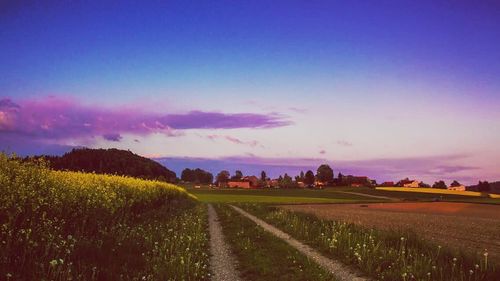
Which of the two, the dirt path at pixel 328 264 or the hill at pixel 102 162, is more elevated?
the hill at pixel 102 162

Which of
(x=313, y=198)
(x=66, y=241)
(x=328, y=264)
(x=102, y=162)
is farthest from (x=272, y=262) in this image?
(x=313, y=198)

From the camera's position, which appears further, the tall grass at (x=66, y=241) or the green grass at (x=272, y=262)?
the green grass at (x=272, y=262)

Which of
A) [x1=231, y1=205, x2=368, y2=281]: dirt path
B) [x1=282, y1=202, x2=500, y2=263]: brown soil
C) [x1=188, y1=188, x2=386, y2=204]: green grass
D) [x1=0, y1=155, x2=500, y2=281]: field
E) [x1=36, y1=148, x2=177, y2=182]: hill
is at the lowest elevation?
[x1=188, y1=188, x2=386, y2=204]: green grass

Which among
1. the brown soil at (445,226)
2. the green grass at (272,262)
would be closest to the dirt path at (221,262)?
the green grass at (272,262)

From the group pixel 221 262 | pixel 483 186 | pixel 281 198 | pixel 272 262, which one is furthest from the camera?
pixel 483 186

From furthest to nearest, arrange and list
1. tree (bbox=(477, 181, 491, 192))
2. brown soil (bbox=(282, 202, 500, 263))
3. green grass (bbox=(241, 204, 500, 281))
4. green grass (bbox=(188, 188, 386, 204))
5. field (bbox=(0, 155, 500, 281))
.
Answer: tree (bbox=(477, 181, 491, 192))
green grass (bbox=(188, 188, 386, 204))
brown soil (bbox=(282, 202, 500, 263))
green grass (bbox=(241, 204, 500, 281))
field (bbox=(0, 155, 500, 281))

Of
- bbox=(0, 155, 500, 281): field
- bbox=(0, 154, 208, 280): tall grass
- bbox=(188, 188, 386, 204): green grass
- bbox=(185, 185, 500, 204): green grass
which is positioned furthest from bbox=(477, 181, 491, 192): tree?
bbox=(0, 154, 208, 280): tall grass

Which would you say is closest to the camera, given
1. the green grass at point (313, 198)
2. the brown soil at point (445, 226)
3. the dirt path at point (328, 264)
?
the dirt path at point (328, 264)

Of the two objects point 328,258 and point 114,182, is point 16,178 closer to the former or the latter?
point 328,258

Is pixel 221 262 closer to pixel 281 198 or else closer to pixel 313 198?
pixel 281 198

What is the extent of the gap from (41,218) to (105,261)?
2.67 metres

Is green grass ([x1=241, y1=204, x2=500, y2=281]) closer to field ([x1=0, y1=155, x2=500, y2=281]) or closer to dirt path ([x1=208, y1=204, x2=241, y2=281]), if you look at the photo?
field ([x1=0, y1=155, x2=500, y2=281])

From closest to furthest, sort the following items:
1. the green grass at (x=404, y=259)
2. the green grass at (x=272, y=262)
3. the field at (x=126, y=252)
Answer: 1. the field at (x=126, y=252)
2. the green grass at (x=404, y=259)
3. the green grass at (x=272, y=262)

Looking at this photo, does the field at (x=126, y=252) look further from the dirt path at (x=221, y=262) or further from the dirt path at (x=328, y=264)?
the dirt path at (x=328, y=264)
